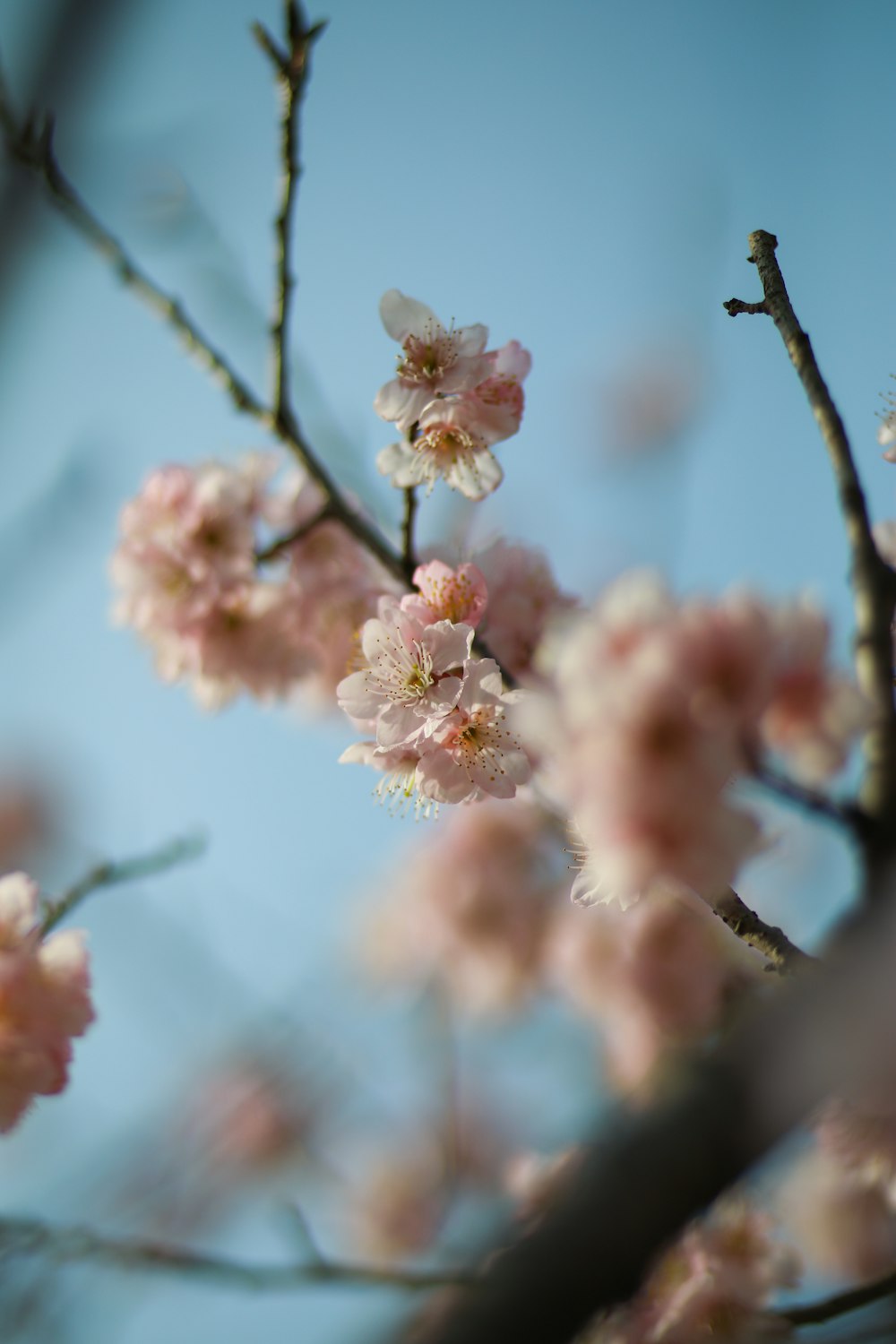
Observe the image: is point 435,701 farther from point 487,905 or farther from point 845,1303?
point 487,905

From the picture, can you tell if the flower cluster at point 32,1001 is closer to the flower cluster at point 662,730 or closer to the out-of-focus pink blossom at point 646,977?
the flower cluster at point 662,730

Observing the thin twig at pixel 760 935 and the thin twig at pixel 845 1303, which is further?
the thin twig at pixel 845 1303

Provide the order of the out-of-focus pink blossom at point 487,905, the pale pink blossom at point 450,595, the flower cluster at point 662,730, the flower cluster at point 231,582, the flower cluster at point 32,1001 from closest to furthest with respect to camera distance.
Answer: the flower cluster at point 662,730
the pale pink blossom at point 450,595
the flower cluster at point 32,1001
the flower cluster at point 231,582
the out-of-focus pink blossom at point 487,905

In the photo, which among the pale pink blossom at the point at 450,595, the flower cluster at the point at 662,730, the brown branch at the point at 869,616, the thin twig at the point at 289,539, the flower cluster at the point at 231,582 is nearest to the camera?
the brown branch at the point at 869,616

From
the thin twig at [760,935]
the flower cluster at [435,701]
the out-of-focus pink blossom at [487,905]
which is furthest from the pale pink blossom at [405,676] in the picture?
the out-of-focus pink blossom at [487,905]

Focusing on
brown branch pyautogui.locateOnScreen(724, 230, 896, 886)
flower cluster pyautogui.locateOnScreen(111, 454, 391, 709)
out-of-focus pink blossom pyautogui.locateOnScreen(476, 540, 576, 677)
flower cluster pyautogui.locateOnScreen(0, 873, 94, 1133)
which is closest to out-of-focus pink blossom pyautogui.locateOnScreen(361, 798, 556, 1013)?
flower cluster pyautogui.locateOnScreen(111, 454, 391, 709)

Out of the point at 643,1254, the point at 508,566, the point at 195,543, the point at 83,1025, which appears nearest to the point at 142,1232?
the point at 83,1025

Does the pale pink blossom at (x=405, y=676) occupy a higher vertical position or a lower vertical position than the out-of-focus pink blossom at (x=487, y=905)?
lower

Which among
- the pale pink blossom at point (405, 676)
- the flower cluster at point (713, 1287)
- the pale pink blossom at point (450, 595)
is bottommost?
the flower cluster at point (713, 1287)

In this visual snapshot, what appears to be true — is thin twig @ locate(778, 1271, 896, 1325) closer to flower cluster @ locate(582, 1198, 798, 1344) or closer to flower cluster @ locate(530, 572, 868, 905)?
flower cluster @ locate(582, 1198, 798, 1344)
